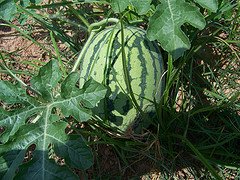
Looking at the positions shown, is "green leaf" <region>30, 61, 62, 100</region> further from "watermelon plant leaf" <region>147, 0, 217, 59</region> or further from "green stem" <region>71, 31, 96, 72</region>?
"watermelon plant leaf" <region>147, 0, 217, 59</region>

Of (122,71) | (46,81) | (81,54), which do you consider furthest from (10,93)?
(122,71)

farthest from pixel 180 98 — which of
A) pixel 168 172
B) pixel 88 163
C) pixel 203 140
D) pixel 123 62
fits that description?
pixel 88 163

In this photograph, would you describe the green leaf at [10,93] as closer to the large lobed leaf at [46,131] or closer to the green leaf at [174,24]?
the large lobed leaf at [46,131]

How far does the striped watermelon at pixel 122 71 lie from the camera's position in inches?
82.6

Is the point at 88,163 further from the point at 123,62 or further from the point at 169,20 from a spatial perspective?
the point at 169,20

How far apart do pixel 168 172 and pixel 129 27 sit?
753 mm

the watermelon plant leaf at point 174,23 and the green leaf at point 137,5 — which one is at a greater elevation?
the green leaf at point 137,5

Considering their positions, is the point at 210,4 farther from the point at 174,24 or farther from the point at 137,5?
the point at 137,5

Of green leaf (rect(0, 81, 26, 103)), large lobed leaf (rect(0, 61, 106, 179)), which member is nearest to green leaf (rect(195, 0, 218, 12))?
large lobed leaf (rect(0, 61, 106, 179))

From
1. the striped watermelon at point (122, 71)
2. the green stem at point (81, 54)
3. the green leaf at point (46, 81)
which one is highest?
the green leaf at point (46, 81)

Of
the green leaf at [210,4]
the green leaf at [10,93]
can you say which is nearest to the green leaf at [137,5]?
the green leaf at [210,4]

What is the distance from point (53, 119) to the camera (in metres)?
1.93

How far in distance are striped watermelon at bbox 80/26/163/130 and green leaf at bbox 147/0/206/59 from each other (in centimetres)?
35

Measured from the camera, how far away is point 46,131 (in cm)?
189
